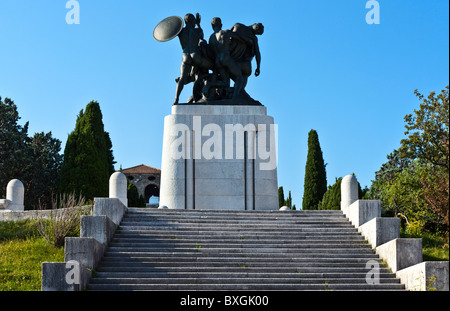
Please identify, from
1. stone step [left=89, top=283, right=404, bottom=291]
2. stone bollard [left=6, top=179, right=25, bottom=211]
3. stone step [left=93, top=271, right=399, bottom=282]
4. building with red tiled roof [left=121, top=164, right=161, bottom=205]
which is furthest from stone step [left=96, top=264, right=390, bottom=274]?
building with red tiled roof [left=121, top=164, right=161, bottom=205]

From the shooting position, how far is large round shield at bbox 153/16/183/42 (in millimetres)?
22000

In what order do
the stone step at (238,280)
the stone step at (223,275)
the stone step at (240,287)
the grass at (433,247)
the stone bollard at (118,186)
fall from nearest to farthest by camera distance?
the stone step at (240,287) → the stone step at (238,280) → the stone step at (223,275) → the grass at (433,247) → the stone bollard at (118,186)

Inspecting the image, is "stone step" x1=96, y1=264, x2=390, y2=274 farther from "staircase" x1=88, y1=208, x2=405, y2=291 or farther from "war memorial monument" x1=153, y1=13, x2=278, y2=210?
"war memorial monument" x1=153, y1=13, x2=278, y2=210

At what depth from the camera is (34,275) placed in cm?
1489

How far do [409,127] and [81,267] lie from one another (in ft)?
47.1

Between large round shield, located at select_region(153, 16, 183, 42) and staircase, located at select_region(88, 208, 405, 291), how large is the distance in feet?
23.2

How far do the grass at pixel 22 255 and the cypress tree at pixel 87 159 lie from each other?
365 inches

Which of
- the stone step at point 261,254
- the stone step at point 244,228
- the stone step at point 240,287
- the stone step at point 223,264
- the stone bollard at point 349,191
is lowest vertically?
the stone step at point 240,287

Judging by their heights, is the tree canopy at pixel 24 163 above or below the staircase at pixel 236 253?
above

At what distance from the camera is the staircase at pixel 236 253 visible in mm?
13398

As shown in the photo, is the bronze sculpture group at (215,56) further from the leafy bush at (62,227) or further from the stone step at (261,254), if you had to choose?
the stone step at (261,254)

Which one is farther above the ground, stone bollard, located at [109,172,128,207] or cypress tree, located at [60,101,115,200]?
cypress tree, located at [60,101,115,200]

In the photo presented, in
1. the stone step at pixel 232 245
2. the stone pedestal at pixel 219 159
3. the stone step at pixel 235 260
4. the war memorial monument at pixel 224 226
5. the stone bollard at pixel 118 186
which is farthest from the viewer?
the stone pedestal at pixel 219 159

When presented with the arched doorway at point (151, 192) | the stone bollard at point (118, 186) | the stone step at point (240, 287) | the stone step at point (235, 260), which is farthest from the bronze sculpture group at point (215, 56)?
the arched doorway at point (151, 192)
